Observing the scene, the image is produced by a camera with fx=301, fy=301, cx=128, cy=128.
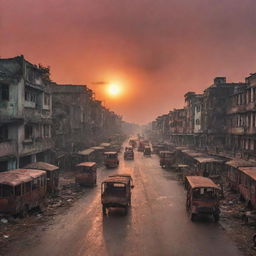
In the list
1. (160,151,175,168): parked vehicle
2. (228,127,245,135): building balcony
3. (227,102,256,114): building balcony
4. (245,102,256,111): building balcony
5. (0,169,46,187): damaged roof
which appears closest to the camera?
(0,169,46,187): damaged roof

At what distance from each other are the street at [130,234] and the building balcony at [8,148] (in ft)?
31.1

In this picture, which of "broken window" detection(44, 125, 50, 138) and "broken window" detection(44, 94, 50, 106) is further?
"broken window" detection(44, 125, 50, 138)

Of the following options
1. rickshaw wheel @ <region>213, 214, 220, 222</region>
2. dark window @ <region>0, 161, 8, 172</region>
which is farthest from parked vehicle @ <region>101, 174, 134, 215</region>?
dark window @ <region>0, 161, 8, 172</region>

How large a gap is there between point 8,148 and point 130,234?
18274 mm

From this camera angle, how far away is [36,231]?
1836 centimetres

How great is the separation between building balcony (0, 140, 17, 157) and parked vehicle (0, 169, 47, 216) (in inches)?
290

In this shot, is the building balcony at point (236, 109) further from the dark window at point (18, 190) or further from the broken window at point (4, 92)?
the dark window at point (18, 190)

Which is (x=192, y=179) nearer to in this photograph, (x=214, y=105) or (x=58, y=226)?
(x=58, y=226)

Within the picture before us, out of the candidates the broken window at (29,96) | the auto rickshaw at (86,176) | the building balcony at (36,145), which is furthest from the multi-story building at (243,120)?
the broken window at (29,96)

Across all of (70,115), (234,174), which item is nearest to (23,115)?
(234,174)

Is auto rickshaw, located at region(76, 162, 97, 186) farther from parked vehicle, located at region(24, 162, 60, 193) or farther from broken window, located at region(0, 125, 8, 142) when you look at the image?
broken window, located at region(0, 125, 8, 142)

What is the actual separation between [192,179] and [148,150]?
160ft

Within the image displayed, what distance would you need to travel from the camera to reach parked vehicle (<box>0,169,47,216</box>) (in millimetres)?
19797

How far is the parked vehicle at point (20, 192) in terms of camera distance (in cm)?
1980
